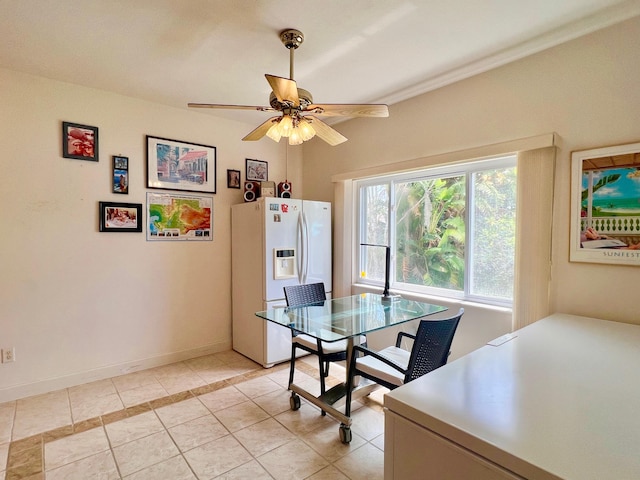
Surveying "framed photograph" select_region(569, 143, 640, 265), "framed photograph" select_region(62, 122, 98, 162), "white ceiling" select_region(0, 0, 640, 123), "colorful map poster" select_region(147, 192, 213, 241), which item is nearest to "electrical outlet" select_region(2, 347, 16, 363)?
"colorful map poster" select_region(147, 192, 213, 241)

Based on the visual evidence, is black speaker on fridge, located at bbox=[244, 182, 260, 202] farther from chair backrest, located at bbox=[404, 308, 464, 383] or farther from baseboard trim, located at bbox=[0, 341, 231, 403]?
chair backrest, located at bbox=[404, 308, 464, 383]

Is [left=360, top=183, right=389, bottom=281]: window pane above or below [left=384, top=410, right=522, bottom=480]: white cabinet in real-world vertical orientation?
above

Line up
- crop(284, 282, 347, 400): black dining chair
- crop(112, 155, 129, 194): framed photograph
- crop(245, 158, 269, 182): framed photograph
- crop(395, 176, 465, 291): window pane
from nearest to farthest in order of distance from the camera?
crop(284, 282, 347, 400): black dining chair, crop(395, 176, 465, 291): window pane, crop(112, 155, 129, 194): framed photograph, crop(245, 158, 269, 182): framed photograph

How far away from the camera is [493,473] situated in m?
0.73

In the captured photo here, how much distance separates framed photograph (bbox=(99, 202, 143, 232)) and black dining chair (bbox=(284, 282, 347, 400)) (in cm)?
159

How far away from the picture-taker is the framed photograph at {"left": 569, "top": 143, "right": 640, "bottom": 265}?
5.84 feet

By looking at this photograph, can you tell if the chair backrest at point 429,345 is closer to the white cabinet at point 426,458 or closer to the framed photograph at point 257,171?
the white cabinet at point 426,458

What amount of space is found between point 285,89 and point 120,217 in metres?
2.15

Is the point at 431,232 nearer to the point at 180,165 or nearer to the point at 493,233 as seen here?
the point at 493,233

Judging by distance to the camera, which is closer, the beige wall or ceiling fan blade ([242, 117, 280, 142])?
the beige wall

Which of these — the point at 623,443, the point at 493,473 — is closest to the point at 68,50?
the point at 493,473

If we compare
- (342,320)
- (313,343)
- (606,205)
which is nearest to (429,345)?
(342,320)

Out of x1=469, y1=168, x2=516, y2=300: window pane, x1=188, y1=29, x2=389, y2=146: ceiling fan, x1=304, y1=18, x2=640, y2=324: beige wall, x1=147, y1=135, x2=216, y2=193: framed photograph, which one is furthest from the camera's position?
x1=147, y1=135, x2=216, y2=193: framed photograph

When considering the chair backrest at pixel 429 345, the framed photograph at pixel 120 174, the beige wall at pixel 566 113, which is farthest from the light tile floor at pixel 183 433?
the framed photograph at pixel 120 174
